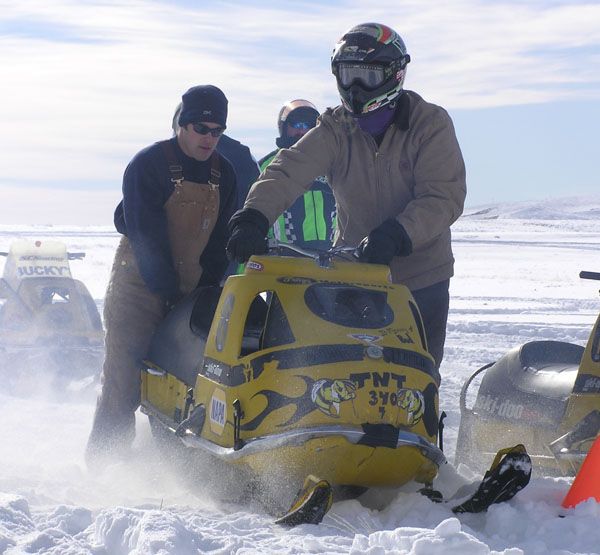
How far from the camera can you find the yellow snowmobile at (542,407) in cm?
507

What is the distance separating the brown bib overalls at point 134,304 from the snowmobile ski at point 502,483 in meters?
2.24

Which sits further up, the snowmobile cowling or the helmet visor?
the helmet visor

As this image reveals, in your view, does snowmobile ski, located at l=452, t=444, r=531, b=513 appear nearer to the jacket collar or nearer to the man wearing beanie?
the jacket collar

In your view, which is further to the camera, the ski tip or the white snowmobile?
the white snowmobile

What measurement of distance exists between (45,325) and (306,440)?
6308mm

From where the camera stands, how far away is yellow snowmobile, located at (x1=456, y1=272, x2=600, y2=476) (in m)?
5.07

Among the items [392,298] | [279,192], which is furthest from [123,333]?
[392,298]

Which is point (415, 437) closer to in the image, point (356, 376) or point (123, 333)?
point (356, 376)

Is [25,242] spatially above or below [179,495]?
above

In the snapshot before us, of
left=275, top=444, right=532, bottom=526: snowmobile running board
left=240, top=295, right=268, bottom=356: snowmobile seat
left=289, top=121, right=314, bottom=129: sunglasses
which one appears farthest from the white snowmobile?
left=275, top=444, right=532, bottom=526: snowmobile running board

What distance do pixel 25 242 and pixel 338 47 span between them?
630 centimetres

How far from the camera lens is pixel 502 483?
399 cm

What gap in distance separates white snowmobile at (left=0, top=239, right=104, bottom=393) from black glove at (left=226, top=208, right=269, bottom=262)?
16.5 feet

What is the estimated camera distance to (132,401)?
5832mm
